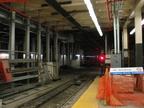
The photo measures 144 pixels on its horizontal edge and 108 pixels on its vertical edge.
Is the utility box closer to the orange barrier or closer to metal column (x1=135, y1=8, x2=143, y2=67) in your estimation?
metal column (x1=135, y1=8, x2=143, y2=67)

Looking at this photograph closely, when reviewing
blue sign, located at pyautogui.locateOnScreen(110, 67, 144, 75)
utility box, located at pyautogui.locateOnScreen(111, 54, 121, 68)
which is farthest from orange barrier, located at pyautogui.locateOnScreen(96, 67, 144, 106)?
utility box, located at pyautogui.locateOnScreen(111, 54, 121, 68)

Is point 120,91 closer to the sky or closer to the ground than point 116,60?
closer to the ground

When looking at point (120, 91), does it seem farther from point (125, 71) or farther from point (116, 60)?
point (116, 60)

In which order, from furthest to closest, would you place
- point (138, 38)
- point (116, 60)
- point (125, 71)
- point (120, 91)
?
point (138, 38) → point (116, 60) → point (120, 91) → point (125, 71)

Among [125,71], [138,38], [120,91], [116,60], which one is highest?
[138,38]

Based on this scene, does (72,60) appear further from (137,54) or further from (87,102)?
(87,102)

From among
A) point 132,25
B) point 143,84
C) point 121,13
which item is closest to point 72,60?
point 132,25

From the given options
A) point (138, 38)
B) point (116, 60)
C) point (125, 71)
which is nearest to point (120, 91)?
point (125, 71)

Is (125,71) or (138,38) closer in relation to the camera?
(125,71)

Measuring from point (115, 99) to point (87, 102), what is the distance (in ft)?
3.19

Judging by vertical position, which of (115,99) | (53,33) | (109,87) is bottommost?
(115,99)

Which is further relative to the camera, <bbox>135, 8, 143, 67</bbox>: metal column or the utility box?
<bbox>135, 8, 143, 67</bbox>: metal column

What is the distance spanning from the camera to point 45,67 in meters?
9.99

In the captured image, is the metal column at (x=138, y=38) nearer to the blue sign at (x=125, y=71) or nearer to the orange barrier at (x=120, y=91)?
the orange barrier at (x=120, y=91)
